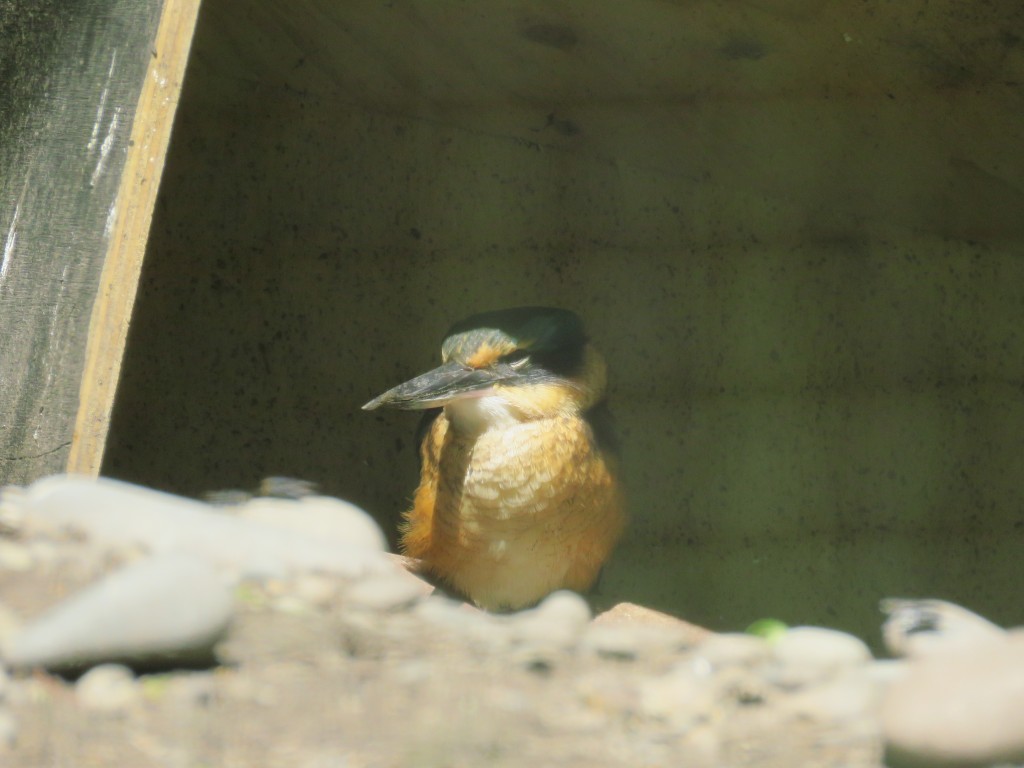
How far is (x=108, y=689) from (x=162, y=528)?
1.91 ft

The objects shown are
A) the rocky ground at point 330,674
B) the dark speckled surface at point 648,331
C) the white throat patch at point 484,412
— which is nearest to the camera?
the rocky ground at point 330,674

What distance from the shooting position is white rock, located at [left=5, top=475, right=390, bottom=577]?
235 centimetres

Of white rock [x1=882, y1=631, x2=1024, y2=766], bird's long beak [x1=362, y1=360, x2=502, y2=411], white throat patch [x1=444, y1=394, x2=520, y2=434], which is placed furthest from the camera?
white throat patch [x1=444, y1=394, x2=520, y2=434]

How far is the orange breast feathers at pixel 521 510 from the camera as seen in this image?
10.9ft

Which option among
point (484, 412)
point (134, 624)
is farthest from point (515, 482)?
point (134, 624)

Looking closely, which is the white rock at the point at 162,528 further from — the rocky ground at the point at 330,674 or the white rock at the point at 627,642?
the white rock at the point at 627,642

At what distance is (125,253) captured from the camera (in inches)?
106

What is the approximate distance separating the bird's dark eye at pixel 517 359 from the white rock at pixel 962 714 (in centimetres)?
189

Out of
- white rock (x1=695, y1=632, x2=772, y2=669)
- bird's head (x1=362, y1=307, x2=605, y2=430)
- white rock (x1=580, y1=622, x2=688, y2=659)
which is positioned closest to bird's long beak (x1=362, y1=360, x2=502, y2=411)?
bird's head (x1=362, y1=307, x2=605, y2=430)

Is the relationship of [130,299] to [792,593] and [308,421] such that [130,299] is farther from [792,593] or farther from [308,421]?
[792,593]

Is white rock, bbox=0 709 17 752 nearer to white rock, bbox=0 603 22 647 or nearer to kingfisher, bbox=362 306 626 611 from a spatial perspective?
white rock, bbox=0 603 22 647

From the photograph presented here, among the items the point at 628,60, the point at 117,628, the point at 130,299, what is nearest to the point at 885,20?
the point at 628,60

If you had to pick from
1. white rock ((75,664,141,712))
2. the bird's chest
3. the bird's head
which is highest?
the bird's head

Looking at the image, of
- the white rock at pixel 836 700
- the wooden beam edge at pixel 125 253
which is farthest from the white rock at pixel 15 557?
the white rock at pixel 836 700
